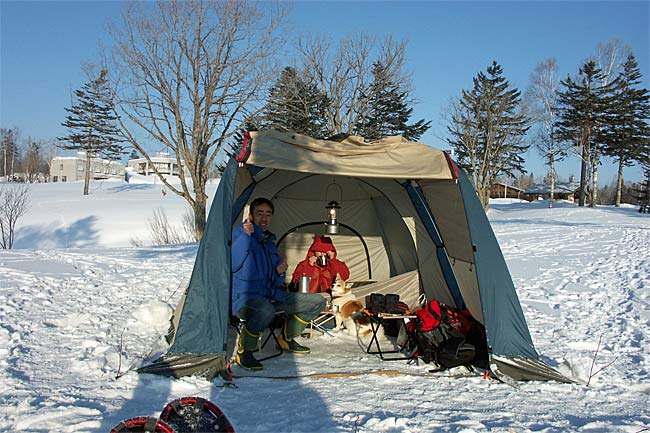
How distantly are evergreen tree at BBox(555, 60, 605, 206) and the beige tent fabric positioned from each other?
97.1 feet

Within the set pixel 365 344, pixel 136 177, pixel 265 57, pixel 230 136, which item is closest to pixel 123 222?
pixel 230 136

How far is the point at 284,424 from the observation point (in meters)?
3.10

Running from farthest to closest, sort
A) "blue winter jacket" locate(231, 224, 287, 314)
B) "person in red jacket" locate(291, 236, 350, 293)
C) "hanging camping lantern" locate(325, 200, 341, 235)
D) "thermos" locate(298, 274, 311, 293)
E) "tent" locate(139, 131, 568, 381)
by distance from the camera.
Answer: "person in red jacket" locate(291, 236, 350, 293), "hanging camping lantern" locate(325, 200, 341, 235), "thermos" locate(298, 274, 311, 293), "blue winter jacket" locate(231, 224, 287, 314), "tent" locate(139, 131, 568, 381)

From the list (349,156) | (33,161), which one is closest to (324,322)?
(349,156)

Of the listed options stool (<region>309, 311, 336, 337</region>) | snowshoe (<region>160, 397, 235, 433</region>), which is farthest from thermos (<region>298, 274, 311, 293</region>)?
snowshoe (<region>160, 397, 235, 433</region>)

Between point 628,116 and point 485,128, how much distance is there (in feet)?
32.3

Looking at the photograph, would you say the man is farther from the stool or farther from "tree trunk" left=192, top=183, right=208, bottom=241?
"tree trunk" left=192, top=183, right=208, bottom=241

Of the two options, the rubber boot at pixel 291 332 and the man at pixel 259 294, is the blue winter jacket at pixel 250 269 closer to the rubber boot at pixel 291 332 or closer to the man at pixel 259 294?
the man at pixel 259 294

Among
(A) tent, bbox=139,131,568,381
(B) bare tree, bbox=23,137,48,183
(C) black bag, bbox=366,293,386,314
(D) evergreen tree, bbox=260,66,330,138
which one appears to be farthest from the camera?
(B) bare tree, bbox=23,137,48,183

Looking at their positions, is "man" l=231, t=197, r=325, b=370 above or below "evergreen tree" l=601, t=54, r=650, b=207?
below

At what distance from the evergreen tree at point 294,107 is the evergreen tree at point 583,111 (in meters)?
17.6

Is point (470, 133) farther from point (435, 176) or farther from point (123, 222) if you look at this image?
point (435, 176)

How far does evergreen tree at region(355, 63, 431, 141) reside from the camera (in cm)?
2167

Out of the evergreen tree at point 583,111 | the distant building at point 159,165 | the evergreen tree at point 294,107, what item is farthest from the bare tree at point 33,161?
the evergreen tree at point 583,111
